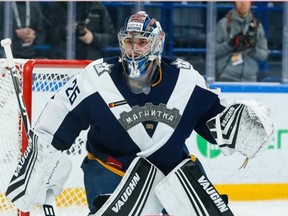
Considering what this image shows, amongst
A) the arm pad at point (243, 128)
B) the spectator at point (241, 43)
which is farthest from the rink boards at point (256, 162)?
the arm pad at point (243, 128)

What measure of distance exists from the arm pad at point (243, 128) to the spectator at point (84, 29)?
310cm

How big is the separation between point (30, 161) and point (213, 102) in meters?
0.64

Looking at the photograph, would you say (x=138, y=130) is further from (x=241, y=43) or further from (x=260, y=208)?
(x=241, y=43)

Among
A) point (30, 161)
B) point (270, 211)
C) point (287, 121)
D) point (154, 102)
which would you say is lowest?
point (270, 211)

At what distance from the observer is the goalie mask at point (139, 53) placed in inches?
123

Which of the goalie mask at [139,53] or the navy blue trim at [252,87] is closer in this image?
the goalie mask at [139,53]

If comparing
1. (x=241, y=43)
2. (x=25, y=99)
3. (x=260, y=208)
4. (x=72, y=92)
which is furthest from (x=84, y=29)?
(x=72, y=92)

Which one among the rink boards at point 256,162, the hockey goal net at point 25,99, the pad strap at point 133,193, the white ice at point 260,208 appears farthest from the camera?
the rink boards at point 256,162

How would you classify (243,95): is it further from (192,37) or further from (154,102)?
(154,102)

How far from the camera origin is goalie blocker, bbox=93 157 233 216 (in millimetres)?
3131

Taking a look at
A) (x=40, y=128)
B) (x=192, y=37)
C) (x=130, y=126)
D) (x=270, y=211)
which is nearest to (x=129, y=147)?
(x=130, y=126)

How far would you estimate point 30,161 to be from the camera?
A: 322 cm

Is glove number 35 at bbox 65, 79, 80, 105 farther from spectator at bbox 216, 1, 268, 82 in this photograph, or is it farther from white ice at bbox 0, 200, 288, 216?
spectator at bbox 216, 1, 268, 82

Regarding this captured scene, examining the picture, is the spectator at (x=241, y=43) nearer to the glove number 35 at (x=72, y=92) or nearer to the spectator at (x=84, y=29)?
the spectator at (x=84, y=29)
